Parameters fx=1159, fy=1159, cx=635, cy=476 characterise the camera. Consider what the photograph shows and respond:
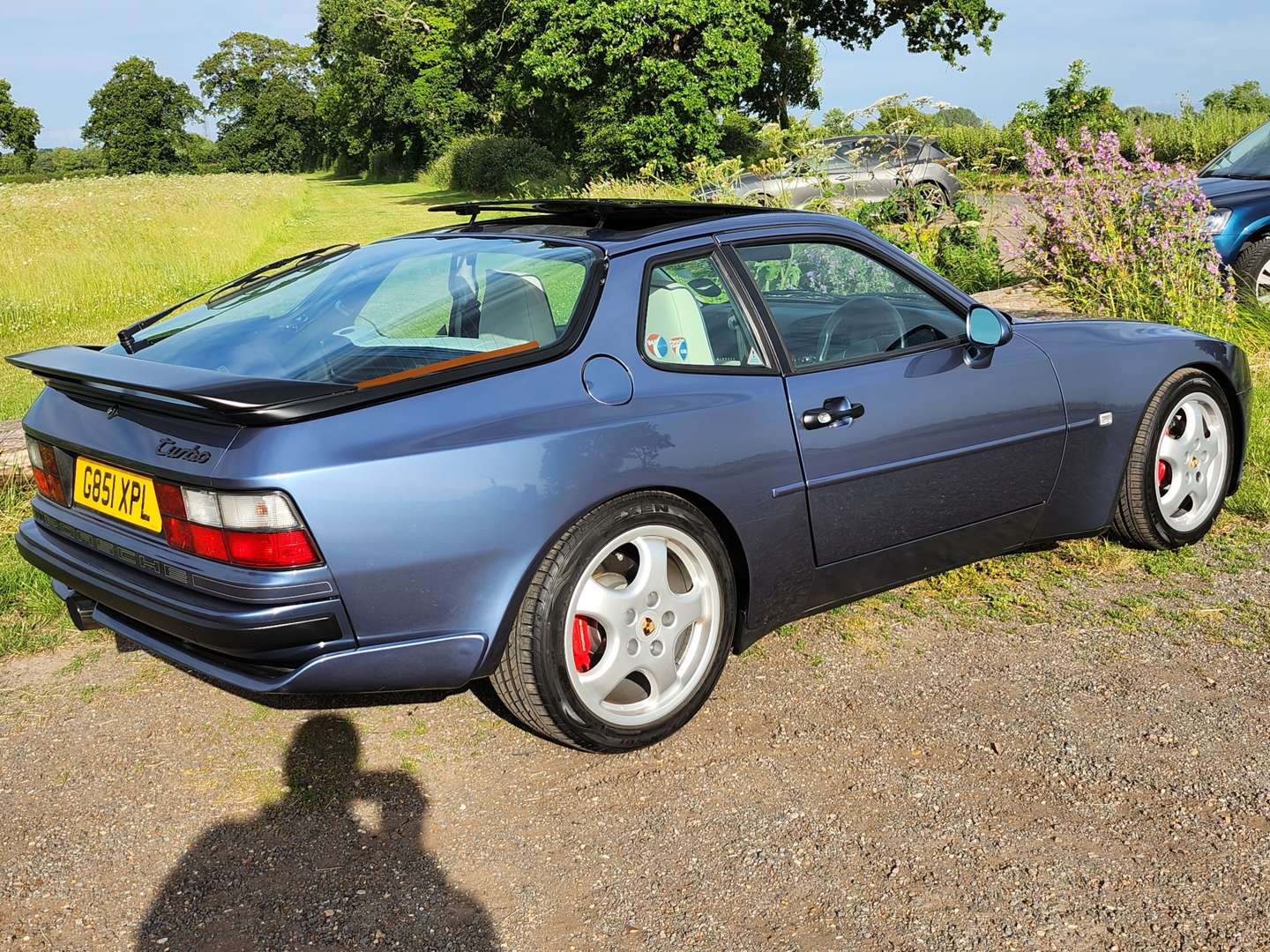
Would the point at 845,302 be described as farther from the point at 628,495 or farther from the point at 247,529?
the point at 247,529

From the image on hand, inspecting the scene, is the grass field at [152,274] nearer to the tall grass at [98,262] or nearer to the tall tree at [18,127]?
the tall grass at [98,262]

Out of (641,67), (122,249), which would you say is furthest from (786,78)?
(122,249)

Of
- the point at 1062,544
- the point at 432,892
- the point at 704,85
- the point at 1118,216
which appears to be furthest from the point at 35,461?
the point at 704,85

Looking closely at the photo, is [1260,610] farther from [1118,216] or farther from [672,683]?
[1118,216]

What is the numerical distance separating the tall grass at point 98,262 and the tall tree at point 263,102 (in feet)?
256

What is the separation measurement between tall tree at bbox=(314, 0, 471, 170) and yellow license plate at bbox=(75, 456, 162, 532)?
45.5 meters

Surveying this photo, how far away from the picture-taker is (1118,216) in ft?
24.3

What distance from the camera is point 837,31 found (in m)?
33.4

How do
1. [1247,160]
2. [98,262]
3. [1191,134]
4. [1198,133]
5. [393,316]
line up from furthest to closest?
[1191,134] < [1198,133] < [98,262] < [1247,160] < [393,316]

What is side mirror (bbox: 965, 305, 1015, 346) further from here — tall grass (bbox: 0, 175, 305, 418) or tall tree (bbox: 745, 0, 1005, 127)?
tall tree (bbox: 745, 0, 1005, 127)

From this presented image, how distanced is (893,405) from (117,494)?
2.23m

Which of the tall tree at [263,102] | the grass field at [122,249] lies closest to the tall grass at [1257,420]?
the grass field at [122,249]

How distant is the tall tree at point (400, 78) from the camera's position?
48.7 m

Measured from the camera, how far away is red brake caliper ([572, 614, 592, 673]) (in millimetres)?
3121
